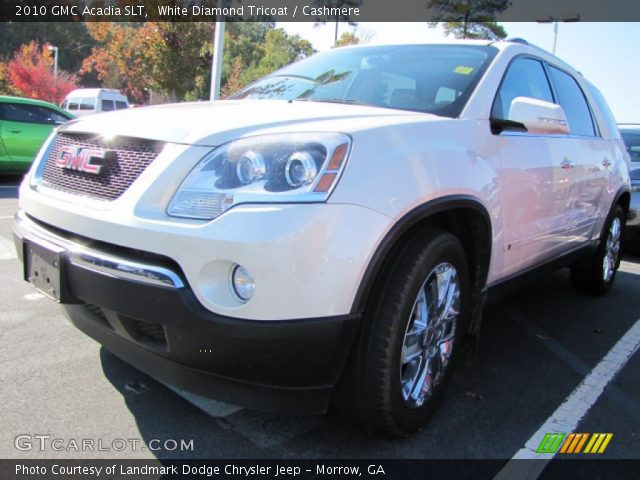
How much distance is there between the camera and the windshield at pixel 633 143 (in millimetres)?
8281

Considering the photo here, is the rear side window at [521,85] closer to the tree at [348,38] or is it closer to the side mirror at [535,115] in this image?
the side mirror at [535,115]

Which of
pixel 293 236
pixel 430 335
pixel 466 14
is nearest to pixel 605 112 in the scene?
pixel 430 335

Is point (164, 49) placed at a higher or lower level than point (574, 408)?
higher

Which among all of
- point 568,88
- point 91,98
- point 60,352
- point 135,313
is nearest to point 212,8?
point 91,98

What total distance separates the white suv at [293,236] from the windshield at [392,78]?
30 mm

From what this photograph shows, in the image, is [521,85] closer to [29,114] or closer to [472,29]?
[29,114]

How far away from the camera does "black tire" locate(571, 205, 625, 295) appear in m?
4.89

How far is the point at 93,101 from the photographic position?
23.0m

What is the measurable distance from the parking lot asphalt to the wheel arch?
0.50 m

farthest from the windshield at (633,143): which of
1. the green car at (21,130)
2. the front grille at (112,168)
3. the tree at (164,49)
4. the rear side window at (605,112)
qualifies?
the tree at (164,49)

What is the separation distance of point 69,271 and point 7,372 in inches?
43.9

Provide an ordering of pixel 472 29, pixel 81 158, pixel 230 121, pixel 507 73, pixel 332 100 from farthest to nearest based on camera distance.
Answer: pixel 472 29, pixel 507 73, pixel 332 100, pixel 81 158, pixel 230 121

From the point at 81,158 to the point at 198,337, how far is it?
39.8 inches

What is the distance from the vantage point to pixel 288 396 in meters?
1.99
